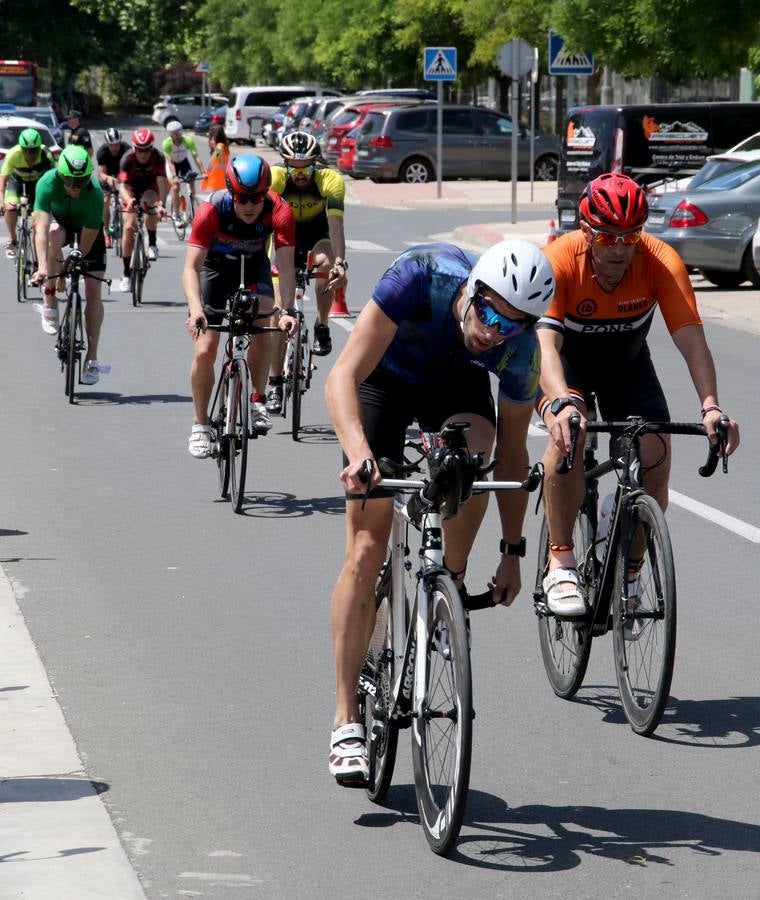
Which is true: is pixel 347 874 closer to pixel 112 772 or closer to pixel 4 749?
pixel 112 772

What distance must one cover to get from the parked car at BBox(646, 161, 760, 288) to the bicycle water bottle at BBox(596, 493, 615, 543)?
1440 centimetres

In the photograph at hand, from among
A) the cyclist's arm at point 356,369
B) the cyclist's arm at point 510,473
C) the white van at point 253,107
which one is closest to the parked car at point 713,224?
the cyclist's arm at point 510,473

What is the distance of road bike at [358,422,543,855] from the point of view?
4.50 m

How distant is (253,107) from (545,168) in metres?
23.5

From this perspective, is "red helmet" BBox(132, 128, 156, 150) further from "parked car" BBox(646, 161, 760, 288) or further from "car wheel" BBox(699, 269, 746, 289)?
"car wheel" BBox(699, 269, 746, 289)

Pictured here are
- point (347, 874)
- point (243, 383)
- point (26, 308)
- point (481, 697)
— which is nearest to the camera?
point (347, 874)

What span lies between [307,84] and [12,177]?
64.6 meters

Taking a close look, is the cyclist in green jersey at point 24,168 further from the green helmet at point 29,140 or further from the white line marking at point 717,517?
the white line marking at point 717,517

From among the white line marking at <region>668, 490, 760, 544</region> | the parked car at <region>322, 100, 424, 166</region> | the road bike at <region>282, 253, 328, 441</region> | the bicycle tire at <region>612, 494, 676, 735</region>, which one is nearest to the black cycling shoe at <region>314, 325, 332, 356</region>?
the road bike at <region>282, 253, 328, 441</region>

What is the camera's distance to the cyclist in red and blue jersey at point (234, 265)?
9523 mm

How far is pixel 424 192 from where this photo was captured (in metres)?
38.6

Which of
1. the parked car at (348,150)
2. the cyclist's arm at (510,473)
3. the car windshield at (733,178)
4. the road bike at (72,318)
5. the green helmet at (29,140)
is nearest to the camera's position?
the cyclist's arm at (510,473)

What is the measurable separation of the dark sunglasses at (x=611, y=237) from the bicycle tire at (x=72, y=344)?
24.7 ft

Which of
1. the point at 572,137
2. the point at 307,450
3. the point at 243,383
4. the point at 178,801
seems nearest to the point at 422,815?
the point at 178,801
